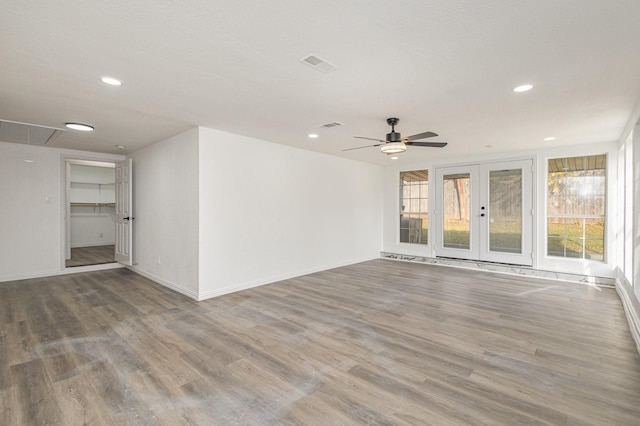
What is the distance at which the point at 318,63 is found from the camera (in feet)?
7.99

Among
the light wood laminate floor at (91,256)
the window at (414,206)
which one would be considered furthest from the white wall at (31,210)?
the window at (414,206)

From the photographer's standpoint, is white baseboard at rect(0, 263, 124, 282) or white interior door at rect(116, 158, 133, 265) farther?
white interior door at rect(116, 158, 133, 265)

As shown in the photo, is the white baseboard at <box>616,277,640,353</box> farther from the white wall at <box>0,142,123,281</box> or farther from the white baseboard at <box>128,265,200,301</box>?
the white wall at <box>0,142,123,281</box>

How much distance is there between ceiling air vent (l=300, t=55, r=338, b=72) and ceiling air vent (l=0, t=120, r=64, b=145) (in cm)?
431

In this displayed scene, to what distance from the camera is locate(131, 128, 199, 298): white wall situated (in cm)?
444

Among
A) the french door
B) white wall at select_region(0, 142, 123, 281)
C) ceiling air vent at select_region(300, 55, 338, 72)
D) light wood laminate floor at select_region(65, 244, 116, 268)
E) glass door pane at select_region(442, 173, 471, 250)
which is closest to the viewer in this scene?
ceiling air vent at select_region(300, 55, 338, 72)

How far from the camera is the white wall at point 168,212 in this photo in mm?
4438

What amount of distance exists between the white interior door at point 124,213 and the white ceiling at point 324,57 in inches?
73.2

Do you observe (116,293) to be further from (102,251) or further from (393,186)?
(393,186)

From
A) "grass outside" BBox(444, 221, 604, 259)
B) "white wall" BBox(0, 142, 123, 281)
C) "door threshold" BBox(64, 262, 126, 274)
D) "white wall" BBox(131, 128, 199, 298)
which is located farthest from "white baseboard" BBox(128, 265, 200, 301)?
"grass outside" BBox(444, 221, 604, 259)

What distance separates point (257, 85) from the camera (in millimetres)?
2873

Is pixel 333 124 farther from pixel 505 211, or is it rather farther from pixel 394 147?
pixel 505 211

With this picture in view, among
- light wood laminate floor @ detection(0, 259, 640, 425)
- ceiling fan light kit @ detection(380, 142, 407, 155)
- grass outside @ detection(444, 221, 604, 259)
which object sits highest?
ceiling fan light kit @ detection(380, 142, 407, 155)

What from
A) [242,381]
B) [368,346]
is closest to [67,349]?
[242,381]
